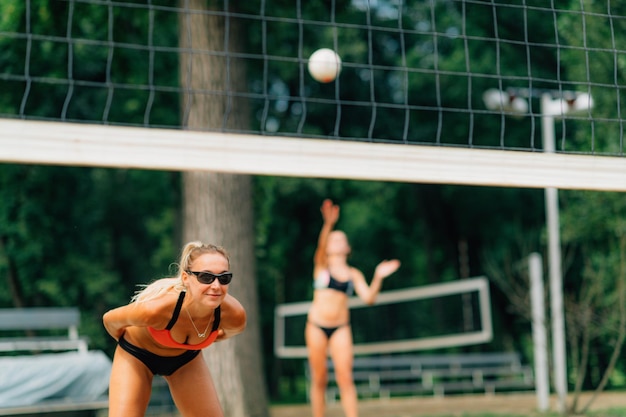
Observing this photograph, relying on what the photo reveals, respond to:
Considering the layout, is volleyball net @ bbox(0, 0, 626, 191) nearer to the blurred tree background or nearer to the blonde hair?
the blurred tree background

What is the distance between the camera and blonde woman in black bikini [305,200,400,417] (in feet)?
23.5

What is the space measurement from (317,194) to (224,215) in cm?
940

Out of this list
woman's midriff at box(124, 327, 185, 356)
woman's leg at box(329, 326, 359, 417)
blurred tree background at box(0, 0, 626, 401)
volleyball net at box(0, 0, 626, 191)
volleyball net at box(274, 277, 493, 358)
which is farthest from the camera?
blurred tree background at box(0, 0, 626, 401)

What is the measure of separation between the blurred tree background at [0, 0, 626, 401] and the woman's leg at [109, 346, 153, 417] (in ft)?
22.6

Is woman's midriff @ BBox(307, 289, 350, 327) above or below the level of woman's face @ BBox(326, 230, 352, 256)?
below

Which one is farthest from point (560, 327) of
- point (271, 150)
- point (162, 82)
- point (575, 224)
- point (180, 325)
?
point (162, 82)

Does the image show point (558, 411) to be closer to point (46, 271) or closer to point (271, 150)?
point (271, 150)

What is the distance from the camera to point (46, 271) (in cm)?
1584

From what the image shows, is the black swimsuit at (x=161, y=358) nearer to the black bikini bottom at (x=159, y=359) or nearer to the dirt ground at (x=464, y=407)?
the black bikini bottom at (x=159, y=359)

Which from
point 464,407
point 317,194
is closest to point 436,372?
point 464,407

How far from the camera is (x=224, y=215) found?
895 cm

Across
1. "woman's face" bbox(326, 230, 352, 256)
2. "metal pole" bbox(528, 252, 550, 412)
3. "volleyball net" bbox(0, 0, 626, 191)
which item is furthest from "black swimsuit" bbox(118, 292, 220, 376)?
"metal pole" bbox(528, 252, 550, 412)

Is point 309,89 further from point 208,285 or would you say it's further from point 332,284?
point 208,285

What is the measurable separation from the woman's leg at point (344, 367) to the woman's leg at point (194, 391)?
2612 mm
